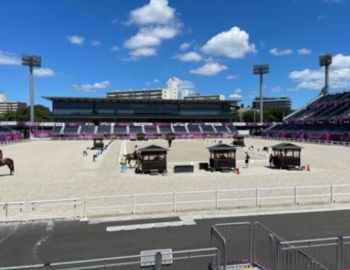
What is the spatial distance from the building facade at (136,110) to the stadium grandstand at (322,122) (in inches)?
1304

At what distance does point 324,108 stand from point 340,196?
281ft

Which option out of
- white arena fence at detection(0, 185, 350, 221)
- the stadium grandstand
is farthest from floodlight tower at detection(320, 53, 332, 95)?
white arena fence at detection(0, 185, 350, 221)

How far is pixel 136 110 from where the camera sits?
123438mm

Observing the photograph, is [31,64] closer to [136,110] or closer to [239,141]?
[136,110]

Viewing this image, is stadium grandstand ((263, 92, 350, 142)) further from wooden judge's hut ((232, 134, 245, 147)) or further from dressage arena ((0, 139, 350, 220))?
dressage arena ((0, 139, 350, 220))

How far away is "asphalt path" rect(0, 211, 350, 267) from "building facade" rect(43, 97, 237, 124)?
108 metres

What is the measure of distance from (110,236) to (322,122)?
83.1m

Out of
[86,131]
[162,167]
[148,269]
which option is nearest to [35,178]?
[162,167]

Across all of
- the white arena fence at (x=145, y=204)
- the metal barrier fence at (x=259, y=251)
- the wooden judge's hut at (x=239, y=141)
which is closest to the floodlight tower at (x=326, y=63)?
the wooden judge's hut at (x=239, y=141)

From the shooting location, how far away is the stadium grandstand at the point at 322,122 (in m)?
71.2

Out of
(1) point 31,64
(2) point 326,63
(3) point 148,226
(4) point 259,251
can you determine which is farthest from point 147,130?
(4) point 259,251

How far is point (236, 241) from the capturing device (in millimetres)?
10133

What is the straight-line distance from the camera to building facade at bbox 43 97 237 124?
381 ft

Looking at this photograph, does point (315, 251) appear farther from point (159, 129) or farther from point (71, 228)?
point (159, 129)
